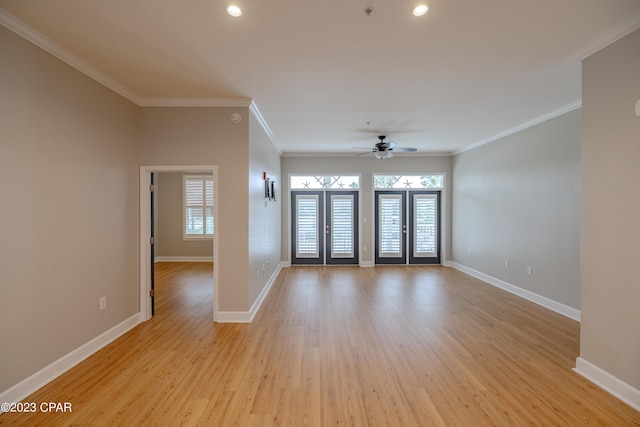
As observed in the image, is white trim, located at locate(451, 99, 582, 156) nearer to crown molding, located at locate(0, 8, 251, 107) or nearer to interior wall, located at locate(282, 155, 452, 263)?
interior wall, located at locate(282, 155, 452, 263)

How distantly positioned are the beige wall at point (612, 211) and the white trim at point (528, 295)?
169cm

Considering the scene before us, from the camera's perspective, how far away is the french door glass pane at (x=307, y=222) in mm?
7305

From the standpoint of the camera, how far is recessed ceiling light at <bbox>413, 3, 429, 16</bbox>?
1.96 metres

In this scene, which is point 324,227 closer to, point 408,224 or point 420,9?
point 408,224

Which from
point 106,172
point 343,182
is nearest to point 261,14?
point 106,172

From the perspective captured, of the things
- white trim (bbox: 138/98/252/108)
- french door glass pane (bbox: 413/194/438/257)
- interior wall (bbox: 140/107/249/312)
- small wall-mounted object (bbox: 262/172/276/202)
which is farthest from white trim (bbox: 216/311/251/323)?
french door glass pane (bbox: 413/194/438/257)

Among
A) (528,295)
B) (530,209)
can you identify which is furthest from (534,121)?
(528,295)

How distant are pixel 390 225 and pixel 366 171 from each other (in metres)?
1.53

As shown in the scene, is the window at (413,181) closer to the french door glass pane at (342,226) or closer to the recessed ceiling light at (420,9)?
the french door glass pane at (342,226)

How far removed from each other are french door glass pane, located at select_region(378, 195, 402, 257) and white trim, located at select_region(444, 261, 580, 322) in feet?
5.36

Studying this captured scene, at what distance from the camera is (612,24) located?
2.20m

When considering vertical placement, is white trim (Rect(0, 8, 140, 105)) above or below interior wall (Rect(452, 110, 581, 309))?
above

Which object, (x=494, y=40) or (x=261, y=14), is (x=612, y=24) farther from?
(x=261, y=14)

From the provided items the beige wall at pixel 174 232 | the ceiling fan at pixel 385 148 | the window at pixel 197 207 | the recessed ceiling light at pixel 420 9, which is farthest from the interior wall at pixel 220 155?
the beige wall at pixel 174 232
